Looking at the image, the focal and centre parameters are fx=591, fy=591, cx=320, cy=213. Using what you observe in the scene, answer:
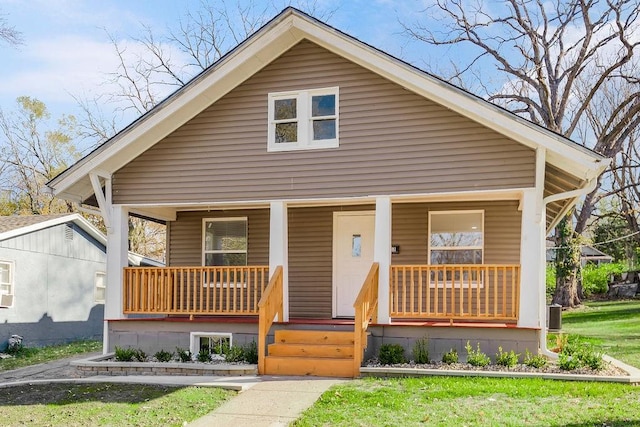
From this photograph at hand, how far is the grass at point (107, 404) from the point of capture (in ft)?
22.4

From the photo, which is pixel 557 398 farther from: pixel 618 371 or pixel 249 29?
pixel 249 29

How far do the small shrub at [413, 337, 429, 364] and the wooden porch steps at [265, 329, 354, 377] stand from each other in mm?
1067

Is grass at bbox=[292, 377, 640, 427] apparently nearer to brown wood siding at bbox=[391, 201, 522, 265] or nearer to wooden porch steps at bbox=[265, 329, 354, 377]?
wooden porch steps at bbox=[265, 329, 354, 377]

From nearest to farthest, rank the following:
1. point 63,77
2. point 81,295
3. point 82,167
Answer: point 82,167 → point 81,295 → point 63,77

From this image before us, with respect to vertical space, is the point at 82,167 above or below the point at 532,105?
below

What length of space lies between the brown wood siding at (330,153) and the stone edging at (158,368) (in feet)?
10.1

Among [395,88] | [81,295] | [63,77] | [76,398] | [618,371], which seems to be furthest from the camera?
[63,77]

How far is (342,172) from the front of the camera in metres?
10.6

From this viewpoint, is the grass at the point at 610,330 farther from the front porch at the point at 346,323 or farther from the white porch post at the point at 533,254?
the front porch at the point at 346,323

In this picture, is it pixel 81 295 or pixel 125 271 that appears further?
pixel 81 295


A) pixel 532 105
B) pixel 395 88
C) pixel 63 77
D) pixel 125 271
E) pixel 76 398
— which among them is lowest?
pixel 76 398

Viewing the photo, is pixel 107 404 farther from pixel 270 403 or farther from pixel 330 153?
pixel 330 153

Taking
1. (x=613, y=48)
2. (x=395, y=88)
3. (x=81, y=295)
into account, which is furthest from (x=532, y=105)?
(x=81, y=295)

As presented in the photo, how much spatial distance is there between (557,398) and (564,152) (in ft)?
12.8
